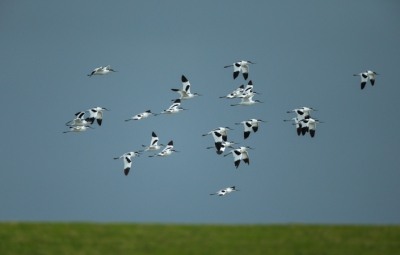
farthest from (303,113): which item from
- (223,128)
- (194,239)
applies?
(194,239)

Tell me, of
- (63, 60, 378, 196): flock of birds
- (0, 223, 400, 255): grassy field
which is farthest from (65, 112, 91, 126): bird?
(0, 223, 400, 255): grassy field

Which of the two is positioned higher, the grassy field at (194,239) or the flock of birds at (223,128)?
the flock of birds at (223,128)

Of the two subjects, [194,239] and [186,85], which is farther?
[186,85]

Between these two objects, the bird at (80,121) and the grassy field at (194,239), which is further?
the bird at (80,121)

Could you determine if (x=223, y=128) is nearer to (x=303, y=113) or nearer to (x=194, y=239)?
(x=303, y=113)

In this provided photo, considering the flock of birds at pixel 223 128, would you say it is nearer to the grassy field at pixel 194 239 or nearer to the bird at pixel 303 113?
the bird at pixel 303 113

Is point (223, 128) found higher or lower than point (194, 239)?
higher

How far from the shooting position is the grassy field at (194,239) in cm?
3148

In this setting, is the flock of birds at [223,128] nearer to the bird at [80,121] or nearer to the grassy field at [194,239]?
the bird at [80,121]

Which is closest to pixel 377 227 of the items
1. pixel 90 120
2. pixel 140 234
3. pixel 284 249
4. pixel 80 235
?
pixel 284 249

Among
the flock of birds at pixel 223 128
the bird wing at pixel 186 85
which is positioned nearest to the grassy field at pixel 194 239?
the flock of birds at pixel 223 128

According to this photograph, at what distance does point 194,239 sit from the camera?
3225cm

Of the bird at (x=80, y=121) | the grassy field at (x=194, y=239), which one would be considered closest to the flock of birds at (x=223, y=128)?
the bird at (x=80, y=121)

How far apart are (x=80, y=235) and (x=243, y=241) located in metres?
5.68
